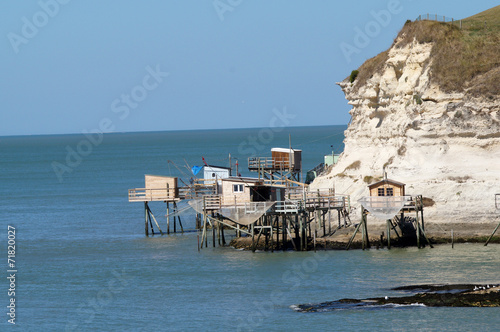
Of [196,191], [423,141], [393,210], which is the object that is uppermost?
[423,141]

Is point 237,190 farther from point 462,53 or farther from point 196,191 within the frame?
point 462,53

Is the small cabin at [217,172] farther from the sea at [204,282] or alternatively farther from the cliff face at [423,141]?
the cliff face at [423,141]

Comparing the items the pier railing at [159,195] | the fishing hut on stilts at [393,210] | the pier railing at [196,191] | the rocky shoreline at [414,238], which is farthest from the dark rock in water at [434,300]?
the pier railing at [159,195]

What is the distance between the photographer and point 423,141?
197 feet

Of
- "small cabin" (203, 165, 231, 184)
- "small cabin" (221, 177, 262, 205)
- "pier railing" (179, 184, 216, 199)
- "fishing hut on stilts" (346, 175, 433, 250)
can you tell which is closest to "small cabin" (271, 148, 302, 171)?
"small cabin" (203, 165, 231, 184)

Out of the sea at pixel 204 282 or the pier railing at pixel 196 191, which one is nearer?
the sea at pixel 204 282

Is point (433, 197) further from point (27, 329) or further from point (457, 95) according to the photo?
point (27, 329)

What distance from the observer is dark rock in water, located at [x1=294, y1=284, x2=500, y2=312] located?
38.2 metres

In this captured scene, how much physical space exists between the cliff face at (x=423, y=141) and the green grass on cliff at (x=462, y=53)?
406 mm

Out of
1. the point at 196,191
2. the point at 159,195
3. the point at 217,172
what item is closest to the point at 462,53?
the point at 196,191

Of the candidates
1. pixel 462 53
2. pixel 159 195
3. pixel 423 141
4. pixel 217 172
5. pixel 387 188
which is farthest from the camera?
pixel 217 172

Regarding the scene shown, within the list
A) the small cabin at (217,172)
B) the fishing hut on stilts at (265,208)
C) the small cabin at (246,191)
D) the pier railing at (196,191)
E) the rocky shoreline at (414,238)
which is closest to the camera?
the rocky shoreline at (414,238)

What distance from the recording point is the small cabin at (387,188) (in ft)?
179

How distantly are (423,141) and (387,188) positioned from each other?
707cm
